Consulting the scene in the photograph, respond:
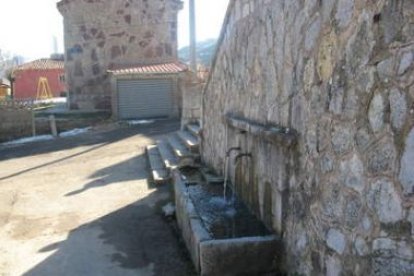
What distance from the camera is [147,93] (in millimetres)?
17859

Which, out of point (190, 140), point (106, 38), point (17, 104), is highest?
point (106, 38)

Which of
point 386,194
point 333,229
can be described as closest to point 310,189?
point 333,229

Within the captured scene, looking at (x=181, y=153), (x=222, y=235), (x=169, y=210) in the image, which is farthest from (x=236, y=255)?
(x=181, y=153)

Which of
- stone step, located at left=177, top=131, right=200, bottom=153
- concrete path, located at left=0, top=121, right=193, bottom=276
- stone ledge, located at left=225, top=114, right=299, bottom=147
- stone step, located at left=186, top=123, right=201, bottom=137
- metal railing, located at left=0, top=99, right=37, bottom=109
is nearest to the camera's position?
stone ledge, located at left=225, top=114, right=299, bottom=147

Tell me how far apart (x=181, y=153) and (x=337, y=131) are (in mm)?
6255

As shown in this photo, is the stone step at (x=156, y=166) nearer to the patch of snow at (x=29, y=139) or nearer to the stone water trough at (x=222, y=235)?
the stone water trough at (x=222, y=235)

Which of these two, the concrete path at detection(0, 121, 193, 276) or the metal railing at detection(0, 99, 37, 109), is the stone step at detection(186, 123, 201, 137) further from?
the metal railing at detection(0, 99, 37, 109)

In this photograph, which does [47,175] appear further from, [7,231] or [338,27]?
[338,27]

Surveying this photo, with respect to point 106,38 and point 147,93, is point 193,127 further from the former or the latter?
point 106,38

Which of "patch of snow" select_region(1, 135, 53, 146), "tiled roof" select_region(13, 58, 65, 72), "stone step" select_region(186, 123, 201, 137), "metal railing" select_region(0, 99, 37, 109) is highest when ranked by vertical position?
"tiled roof" select_region(13, 58, 65, 72)

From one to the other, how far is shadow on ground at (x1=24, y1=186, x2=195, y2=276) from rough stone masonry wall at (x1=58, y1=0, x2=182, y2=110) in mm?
12458

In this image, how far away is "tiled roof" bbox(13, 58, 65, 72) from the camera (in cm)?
4048

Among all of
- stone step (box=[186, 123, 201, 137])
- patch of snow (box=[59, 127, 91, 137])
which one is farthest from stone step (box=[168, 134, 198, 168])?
patch of snow (box=[59, 127, 91, 137])

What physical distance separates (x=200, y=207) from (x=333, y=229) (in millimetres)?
2453
